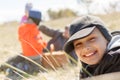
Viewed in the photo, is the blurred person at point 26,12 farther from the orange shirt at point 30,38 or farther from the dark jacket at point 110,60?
the dark jacket at point 110,60

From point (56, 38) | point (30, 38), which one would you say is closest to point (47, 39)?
point (56, 38)

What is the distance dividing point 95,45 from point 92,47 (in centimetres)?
3

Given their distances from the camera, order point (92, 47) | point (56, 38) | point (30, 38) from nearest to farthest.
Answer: point (92, 47), point (30, 38), point (56, 38)

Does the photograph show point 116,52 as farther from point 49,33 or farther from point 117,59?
point 49,33

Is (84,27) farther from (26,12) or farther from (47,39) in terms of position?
(47,39)

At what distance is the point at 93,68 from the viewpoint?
349 cm

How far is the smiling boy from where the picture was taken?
3.28 metres

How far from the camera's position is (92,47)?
3.29 metres

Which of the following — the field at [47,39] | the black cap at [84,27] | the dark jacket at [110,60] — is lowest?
the field at [47,39]

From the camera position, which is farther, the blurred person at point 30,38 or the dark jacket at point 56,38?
the dark jacket at point 56,38

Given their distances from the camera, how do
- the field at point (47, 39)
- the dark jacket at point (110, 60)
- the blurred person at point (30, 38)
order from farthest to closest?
the blurred person at point (30, 38) < the field at point (47, 39) < the dark jacket at point (110, 60)

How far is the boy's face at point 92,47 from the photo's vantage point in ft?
10.8

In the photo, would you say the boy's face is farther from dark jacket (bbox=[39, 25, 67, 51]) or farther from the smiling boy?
dark jacket (bbox=[39, 25, 67, 51])

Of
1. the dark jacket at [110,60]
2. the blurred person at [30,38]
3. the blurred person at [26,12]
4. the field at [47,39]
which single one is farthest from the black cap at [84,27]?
the blurred person at [26,12]
